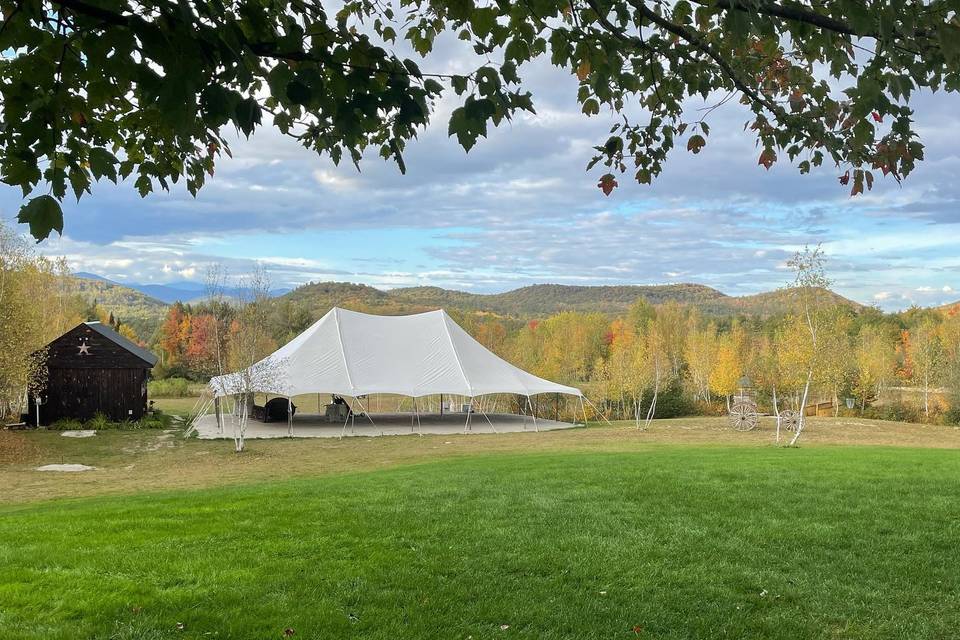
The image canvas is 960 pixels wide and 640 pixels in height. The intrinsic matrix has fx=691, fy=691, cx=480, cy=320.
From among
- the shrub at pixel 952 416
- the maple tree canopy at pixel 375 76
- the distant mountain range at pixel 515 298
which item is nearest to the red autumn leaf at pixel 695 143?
the maple tree canopy at pixel 375 76

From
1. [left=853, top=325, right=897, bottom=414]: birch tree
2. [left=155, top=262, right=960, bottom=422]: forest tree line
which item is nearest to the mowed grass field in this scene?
[left=155, top=262, right=960, bottom=422]: forest tree line

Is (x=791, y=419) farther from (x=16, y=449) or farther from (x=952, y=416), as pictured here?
(x=16, y=449)

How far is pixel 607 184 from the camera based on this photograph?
12.9 ft

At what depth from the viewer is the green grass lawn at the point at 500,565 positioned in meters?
3.39

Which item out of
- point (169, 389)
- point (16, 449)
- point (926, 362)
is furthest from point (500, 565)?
point (169, 389)

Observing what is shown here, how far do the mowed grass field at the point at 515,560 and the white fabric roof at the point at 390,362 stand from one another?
13152 mm

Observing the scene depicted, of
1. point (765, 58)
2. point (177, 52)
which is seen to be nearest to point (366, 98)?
point (177, 52)

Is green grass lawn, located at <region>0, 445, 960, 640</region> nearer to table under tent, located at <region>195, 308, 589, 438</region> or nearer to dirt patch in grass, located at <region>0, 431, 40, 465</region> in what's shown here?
dirt patch in grass, located at <region>0, 431, 40, 465</region>

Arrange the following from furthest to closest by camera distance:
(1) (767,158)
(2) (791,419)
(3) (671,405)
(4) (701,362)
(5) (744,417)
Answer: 1. (4) (701,362)
2. (3) (671,405)
3. (5) (744,417)
4. (2) (791,419)
5. (1) (767,158)

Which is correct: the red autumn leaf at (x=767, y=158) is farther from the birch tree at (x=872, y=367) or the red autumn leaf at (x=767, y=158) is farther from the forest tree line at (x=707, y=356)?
the birch tree at (x=872, y=367)

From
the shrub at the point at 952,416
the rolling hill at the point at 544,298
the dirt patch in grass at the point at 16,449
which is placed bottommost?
the shrub at the point at 952,416

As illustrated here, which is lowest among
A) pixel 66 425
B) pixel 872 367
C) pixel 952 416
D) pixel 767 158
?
pixel 952 416

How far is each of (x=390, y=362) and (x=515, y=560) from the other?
19321 millimetres

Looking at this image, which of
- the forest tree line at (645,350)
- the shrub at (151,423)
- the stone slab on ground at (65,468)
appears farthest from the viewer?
the shrub at (151,423)
